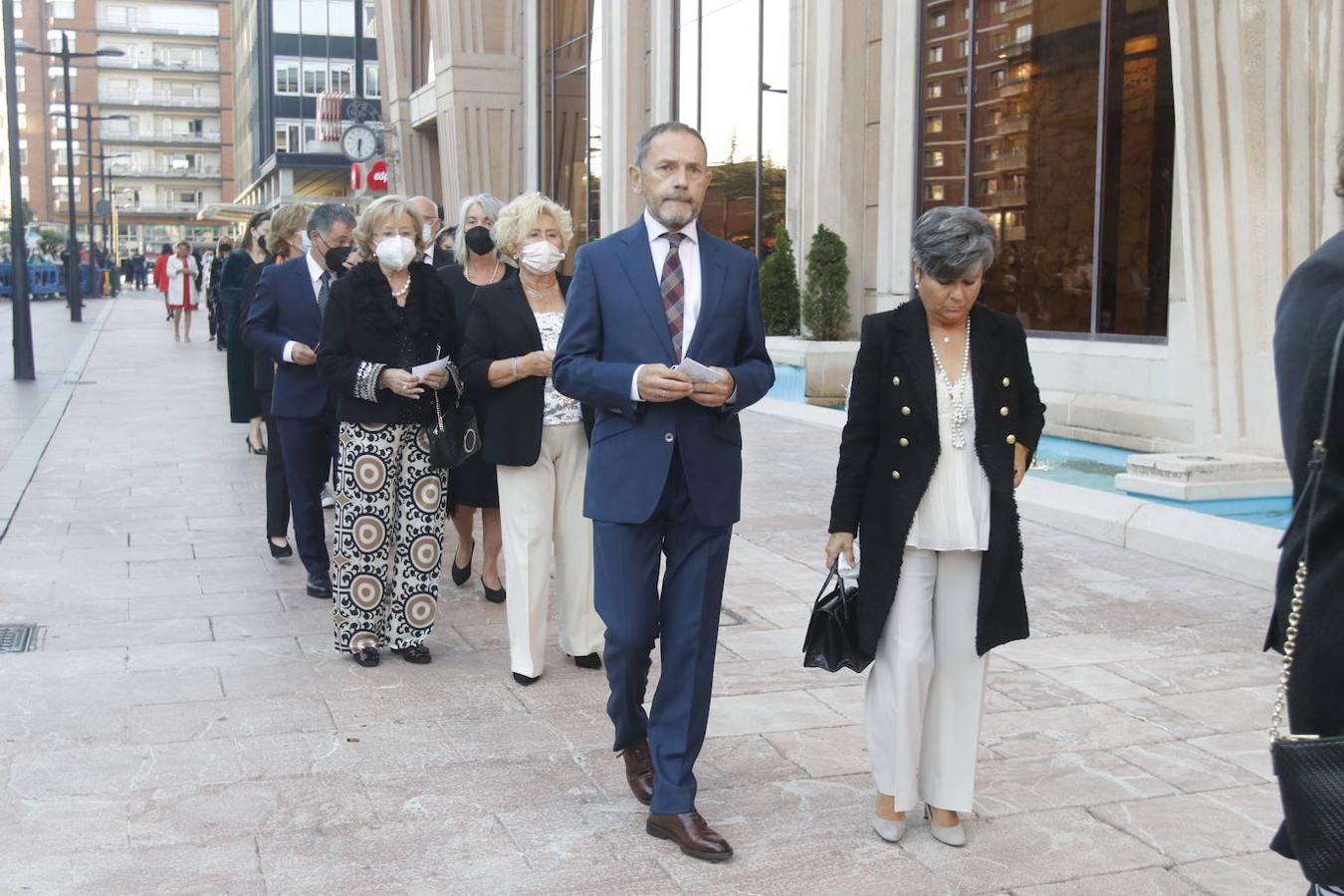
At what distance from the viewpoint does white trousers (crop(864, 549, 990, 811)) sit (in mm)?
4090

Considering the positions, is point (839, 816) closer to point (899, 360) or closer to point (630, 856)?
point (630, 856)

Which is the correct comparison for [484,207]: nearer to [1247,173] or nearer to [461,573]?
[461,573]

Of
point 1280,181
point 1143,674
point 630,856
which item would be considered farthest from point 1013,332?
point 1280,181

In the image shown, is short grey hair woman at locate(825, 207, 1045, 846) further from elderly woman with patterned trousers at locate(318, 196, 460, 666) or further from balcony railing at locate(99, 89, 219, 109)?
balcony railing at locate(99, 89, 219, 109)

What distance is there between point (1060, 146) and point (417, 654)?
10538 millimetres

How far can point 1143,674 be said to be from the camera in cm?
588

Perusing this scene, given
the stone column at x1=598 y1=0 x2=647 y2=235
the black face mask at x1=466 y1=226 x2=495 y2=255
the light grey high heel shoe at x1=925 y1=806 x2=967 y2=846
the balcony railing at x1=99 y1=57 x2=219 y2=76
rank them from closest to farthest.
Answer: the light grey high heel shoe at x1=925 y1=806 x2=967 y2=846 → the black face mask at x1=466 y1=226 x2=495 y2=255 → the stone column at x1=598 y1=0 x2=647 y2=235 → the balcony railing at x1=99 y1=57 x2=219 y2=76

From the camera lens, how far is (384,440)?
6062 millimetres

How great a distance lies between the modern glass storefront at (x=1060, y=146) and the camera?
523 inches

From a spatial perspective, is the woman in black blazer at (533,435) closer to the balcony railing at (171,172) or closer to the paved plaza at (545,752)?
the paved plaza at (545,752)

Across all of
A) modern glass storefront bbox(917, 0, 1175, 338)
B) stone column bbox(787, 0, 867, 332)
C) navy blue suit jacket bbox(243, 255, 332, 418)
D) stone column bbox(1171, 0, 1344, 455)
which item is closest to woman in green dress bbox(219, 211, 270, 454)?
navy blue suit jacket bbox(243, 255, 332, 418)

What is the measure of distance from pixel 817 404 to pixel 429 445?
37.1ft

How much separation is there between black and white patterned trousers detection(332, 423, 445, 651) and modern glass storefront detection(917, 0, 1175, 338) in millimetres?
8975

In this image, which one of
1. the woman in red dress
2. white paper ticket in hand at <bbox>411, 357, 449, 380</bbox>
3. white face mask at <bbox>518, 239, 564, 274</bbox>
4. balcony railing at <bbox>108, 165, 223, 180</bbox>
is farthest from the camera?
balcony railing at <bbox>108, 165, 223, 180</bbox>
